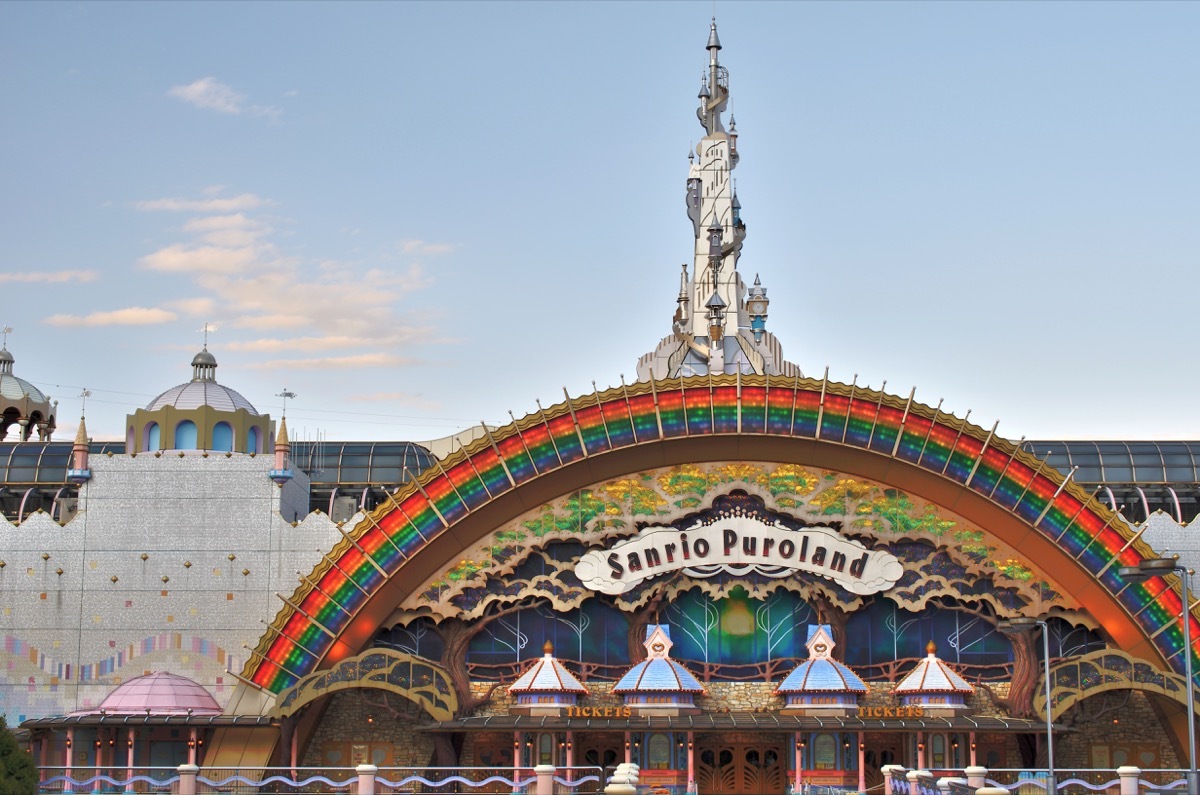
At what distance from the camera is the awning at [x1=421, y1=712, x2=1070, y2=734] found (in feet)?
165

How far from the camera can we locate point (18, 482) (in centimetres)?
6606

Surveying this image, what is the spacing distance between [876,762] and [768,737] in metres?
3.44

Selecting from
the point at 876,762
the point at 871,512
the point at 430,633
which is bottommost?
the point at 876,762

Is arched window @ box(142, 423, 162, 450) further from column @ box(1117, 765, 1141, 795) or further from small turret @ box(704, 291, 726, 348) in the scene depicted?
column @ box(1117, 765, 1141, 795)

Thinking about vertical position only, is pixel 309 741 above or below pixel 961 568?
below

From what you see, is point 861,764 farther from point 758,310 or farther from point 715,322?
point 758,310

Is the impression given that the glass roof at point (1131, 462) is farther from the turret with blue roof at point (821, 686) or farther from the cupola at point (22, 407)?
the cupola at point (22, 407)

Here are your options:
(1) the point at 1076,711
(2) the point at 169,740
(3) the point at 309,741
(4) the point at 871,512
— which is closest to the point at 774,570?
(4) the point at 871,512

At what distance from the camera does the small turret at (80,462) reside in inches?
2205

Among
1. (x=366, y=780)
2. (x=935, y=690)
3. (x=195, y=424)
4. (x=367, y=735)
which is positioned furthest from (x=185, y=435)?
(x=935, y=690)

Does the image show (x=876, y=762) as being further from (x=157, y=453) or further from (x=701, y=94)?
(x=701, y=94)

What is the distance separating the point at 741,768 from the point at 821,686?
3.85 meters

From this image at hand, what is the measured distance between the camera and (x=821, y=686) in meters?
51.8

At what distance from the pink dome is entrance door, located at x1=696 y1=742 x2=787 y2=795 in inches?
608
